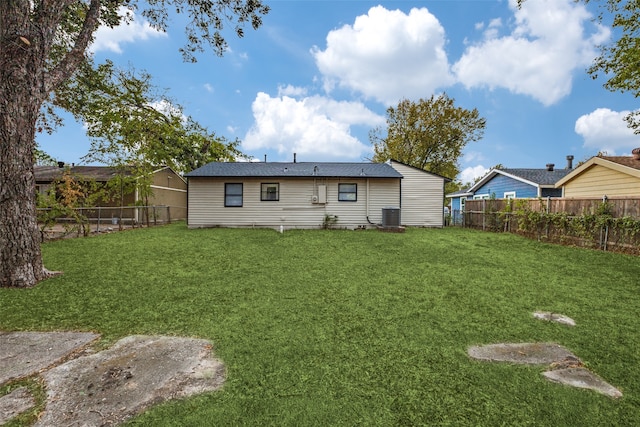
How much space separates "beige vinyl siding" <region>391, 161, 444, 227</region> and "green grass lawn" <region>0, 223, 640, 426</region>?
7102 mm

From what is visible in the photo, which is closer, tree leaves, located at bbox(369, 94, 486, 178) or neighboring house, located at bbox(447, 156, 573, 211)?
neighboring house, located at bbox(447, 156, 573, 211)

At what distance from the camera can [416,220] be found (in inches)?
564

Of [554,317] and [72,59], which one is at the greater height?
[72,59]

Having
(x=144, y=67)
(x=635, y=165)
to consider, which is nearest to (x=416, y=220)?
(x=635, y=165)

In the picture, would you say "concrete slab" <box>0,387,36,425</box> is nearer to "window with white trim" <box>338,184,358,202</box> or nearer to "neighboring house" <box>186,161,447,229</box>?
"neighboring house" <box>186,161,447,229</box>

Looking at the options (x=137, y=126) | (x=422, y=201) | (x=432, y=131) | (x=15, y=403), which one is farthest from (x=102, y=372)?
(x=432, y=131)

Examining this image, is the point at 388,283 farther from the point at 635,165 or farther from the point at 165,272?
the point at 635,165

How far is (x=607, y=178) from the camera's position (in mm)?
10070

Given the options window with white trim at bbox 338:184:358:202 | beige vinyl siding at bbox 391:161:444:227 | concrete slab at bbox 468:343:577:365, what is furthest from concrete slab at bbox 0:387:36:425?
beige vinyl siding at bbox 391:161:444:227

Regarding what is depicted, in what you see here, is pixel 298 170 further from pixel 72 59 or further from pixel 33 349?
pixel 33 349

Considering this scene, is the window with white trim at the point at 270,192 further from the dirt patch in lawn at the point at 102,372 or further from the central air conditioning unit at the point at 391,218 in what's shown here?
the dirt patch in lawn at the point at 102,372

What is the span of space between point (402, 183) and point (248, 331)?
12.7m

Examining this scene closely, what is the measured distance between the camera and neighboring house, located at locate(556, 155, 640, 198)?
29.9ft

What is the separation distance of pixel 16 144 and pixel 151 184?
13.4 metres
